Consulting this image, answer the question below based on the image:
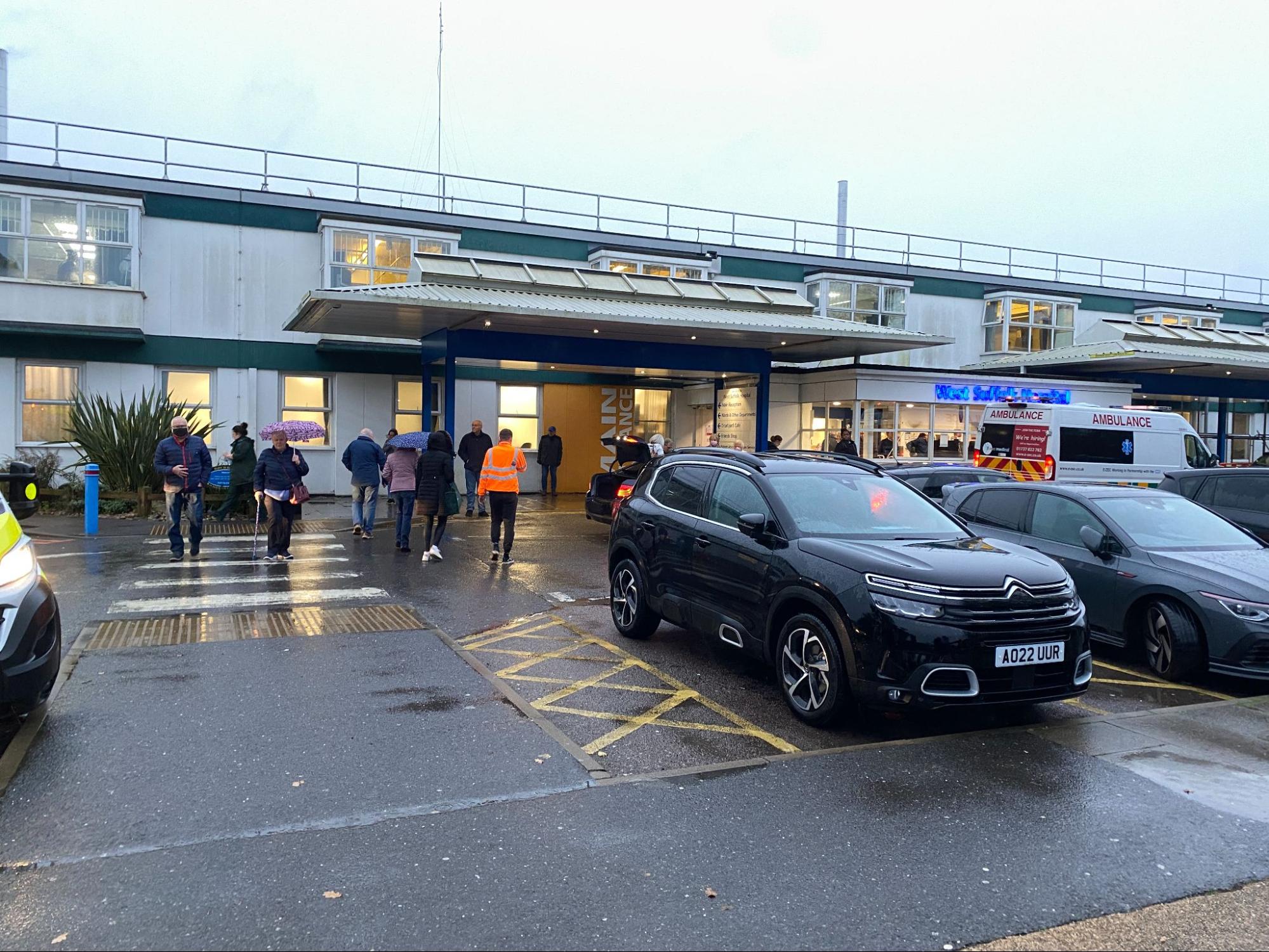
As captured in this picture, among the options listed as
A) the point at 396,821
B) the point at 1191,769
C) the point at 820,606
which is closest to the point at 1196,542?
the point at 1191,769

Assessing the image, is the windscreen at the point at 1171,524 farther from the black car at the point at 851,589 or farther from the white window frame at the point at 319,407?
the white window frame at the point at 319,407

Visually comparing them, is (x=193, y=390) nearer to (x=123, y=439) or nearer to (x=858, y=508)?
(x=123, y=439)

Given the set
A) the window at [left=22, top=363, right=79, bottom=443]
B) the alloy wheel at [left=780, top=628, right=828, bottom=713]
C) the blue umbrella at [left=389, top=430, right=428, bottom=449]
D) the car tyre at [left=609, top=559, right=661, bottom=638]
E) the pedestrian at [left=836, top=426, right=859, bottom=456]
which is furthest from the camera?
the pedestrian at [left=836, top=426, right=859, bottom=456]

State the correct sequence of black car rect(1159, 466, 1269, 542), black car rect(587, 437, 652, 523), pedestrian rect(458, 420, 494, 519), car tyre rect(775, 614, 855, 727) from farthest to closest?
1. pedestrian rect(458, 420, 494, 519)
2. black car rect(587, 437, 652, 523)
3. black car rect(1159, 466, 1269, 542)
4. car tyre rect(775, 614, 855, 727)

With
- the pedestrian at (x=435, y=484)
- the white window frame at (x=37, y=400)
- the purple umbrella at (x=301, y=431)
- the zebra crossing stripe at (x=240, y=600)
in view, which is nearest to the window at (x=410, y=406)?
the purple umbrella at (x=301, y=431)

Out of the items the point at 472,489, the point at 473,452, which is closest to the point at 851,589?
the point at 473,452

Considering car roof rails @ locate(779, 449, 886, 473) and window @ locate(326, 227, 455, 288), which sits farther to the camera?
window @ locate(326, 227, 455, 288)

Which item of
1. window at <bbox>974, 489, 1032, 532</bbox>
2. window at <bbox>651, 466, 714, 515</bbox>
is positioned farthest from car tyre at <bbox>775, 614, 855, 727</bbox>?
window at <bbox>974, 489, 1032, 532</bbox>

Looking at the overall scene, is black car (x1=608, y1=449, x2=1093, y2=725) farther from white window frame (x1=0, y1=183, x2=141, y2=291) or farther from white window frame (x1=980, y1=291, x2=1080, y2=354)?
white window frame (x1=980, y1=291, x2=1080, y2=354)

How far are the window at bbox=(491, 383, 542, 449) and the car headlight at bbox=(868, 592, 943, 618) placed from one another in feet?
61.5

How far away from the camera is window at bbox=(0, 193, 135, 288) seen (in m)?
18.3

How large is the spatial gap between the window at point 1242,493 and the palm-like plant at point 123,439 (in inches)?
608

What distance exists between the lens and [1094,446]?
1902 cm

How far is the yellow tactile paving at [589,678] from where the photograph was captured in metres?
5.70
